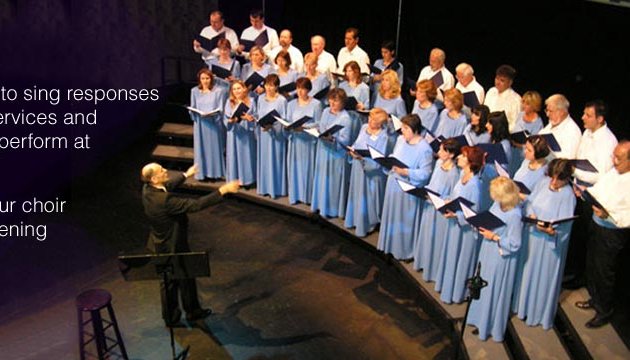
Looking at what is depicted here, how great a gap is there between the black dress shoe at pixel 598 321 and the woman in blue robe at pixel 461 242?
0.95 m

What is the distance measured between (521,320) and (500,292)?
0.42 meters

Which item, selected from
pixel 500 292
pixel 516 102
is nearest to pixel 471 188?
pixel 500 292

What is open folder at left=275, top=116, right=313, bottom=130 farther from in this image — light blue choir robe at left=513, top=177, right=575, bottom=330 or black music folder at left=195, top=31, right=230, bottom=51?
light blue choir robe at left=513, top=177, right=575, bottom=330

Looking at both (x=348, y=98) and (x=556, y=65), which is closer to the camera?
(x=348, y=98)

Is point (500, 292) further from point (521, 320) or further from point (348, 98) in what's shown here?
point (348, 98)

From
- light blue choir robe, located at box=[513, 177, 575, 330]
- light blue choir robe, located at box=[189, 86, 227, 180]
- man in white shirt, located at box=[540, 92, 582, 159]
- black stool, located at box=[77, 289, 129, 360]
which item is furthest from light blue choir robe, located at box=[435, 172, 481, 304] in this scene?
light blue choir robe, located at box=[189, 86, 227, 180]

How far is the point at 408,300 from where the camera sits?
5.73m

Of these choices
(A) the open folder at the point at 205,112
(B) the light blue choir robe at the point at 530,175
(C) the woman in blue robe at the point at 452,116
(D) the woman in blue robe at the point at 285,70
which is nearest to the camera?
(B) the light blue choir robe at the point at 530,175

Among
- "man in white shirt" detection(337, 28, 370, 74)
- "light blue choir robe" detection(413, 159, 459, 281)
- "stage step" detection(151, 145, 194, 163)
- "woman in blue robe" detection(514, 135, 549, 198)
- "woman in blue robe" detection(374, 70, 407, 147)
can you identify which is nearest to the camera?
"woman in blue robe" detection(514, 135, 549, 198)

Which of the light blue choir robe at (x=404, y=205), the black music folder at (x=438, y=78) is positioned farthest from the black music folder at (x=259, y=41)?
the light blue choir robe at (x=404, y=205)

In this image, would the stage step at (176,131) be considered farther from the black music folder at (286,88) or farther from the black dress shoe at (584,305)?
the black dress shoe at (584,305)

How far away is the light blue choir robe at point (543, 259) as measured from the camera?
4547 millimetres

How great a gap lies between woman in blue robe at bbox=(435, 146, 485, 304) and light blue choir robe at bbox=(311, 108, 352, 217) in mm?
1508

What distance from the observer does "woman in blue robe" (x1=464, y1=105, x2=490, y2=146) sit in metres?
5.55
